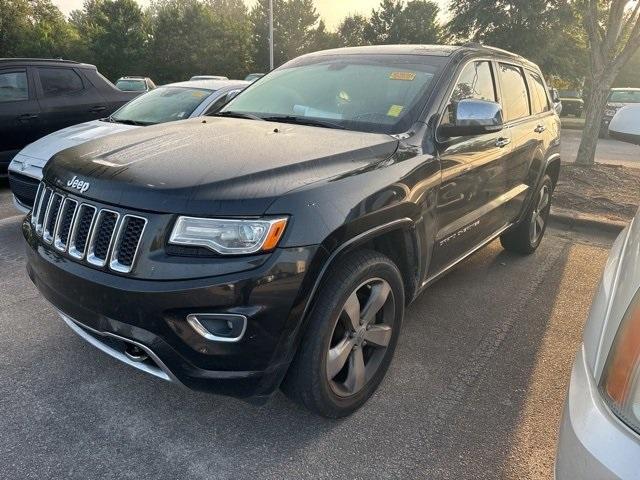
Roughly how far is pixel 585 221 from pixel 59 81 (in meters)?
7.34

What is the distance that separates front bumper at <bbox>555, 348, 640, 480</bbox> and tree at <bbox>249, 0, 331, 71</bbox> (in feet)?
150

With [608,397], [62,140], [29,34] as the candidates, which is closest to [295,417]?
[608,397]

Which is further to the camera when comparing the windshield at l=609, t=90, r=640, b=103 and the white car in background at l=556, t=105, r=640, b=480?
the windshield at l=609, t=90, r=640, b=103

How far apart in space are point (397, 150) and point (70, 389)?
6.89 feet

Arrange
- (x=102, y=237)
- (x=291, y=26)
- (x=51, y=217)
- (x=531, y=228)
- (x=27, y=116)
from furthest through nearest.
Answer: (x=291, y=26)
(x=27, y=116)
(x=531, y=228)
(x=51, y=217)
(x=102, y=237)

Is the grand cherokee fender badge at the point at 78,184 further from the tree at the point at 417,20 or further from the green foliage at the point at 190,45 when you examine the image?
the tree at the point at 417,20

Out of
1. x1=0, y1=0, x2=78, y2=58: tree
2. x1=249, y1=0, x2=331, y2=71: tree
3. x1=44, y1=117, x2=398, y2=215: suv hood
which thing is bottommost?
x1=44, y1=117, x2=398, y2=215: suv hood

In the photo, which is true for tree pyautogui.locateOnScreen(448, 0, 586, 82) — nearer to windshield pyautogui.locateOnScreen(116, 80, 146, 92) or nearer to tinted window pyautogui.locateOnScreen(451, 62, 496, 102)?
windshield pyautogui.locateOnScreen(116, 80, 146, 92)

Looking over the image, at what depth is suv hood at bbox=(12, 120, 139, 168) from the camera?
487cm

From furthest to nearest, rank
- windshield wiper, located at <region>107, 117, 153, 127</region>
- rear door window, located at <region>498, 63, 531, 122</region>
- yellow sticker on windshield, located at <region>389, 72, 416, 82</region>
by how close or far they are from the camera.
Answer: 1. windshield wiper, located at <region>107, 117, 153, 127</region>
2. rear door window, located at <region>498, 63, 531, 122</region>
3. yellow sticker on windshield, located at <region>389, 72, 416, 82</region>

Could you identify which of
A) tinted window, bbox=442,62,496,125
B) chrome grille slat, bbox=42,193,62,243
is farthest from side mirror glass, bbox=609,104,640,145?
chrome grille slat, bbox=42,193,62,243

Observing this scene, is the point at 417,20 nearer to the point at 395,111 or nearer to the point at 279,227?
the point at 395,111

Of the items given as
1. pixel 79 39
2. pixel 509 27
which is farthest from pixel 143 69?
pixel 509 27

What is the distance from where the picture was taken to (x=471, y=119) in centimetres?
277
